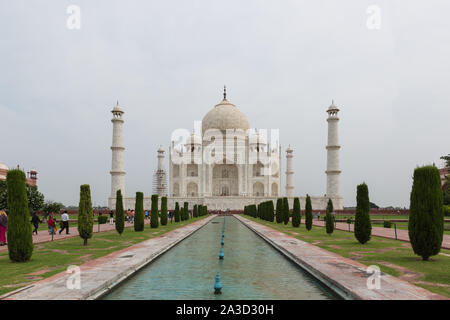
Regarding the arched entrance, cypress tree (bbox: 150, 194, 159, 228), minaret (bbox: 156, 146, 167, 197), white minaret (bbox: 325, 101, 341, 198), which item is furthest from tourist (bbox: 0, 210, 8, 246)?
the arched entrance

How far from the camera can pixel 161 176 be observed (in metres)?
58.1

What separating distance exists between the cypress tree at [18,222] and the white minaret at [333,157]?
39858 millimetres

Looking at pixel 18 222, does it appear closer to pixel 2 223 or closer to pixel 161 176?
pixel 2 223

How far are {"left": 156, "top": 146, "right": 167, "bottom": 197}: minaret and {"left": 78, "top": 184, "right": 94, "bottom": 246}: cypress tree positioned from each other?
145ft

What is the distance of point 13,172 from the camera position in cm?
988

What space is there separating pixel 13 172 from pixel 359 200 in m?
11.2

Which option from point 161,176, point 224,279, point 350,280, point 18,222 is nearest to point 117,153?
point 161,176

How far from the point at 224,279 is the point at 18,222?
5679 millimetres

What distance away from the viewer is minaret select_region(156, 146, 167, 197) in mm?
57500

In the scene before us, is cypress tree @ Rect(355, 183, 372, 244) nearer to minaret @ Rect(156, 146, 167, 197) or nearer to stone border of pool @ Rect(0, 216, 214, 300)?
stone border of pool @ Rect(0, 216, 214, 300)

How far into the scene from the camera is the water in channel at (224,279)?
6234mm

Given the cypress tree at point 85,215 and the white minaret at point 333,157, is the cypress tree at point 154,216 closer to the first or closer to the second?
the cypress tree at point 85,215
